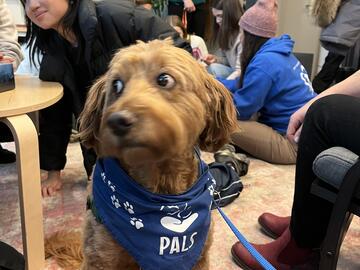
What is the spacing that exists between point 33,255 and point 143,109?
91 centimetres

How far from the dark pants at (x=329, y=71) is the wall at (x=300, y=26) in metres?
1.33

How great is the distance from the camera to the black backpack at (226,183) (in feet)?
6.76

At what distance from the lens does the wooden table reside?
1.40m

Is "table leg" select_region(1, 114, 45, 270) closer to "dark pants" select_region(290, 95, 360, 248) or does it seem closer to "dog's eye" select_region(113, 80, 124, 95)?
"dog's eye" select_region(113, 80, 124, 95)

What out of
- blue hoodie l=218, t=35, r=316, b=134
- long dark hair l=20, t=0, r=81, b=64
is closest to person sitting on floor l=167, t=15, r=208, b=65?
blue hoodie l=218, t=35, r=316, b=134

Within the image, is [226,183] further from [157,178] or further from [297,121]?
[157,178]

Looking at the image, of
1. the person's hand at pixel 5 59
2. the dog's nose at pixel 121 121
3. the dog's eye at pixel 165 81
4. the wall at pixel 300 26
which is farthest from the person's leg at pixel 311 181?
the wall at pixel 300 26

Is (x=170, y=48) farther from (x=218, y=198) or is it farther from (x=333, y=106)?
(x=218, y=198)

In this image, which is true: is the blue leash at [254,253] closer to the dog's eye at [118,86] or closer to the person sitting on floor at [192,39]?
the dog's eye at [118,86]

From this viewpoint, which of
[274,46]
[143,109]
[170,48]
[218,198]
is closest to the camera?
[143,109]

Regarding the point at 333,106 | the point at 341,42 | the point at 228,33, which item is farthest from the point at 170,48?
the point at 228,33

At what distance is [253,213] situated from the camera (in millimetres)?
2025

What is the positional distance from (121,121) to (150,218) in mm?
410

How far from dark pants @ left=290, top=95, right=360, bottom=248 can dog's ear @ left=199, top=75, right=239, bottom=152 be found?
0.29 metres
